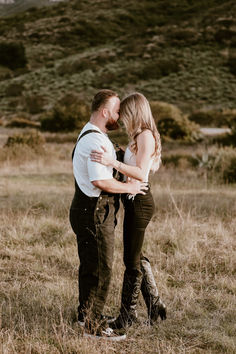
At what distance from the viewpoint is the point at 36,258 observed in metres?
5.95

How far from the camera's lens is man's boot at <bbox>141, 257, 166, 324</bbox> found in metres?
4.12

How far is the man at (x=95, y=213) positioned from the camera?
3.54 m

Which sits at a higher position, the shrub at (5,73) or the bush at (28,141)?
the bush at (28,141)

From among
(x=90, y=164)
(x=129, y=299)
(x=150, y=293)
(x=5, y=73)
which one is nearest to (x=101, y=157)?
(x=90, y=164)

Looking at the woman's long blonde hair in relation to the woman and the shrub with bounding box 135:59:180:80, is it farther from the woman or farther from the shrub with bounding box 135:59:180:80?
the shrub with bounding box 135:59:180:80

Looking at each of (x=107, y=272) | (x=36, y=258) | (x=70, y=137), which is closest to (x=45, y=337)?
(x=107, y=272)

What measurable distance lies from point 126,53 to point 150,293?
35810 millimetres

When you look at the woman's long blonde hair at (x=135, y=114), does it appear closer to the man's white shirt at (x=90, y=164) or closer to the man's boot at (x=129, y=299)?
the man's white shirt at (x=90, y=164)

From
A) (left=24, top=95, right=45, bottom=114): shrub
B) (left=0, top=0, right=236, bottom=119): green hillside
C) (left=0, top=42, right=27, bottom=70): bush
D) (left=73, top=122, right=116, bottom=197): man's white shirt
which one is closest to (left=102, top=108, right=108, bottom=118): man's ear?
(left=73, top=122, right=116, bottom=197): man's white shirt

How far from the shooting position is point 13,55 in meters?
42.9

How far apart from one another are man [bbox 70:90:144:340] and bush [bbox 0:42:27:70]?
39499 mm

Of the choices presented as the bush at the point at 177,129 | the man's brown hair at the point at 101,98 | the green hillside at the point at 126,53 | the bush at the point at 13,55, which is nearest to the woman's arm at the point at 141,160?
the man's brown hair at the point at 101,98

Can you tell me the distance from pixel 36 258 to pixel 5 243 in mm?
A: 666

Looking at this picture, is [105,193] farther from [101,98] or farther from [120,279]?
[120,279]
